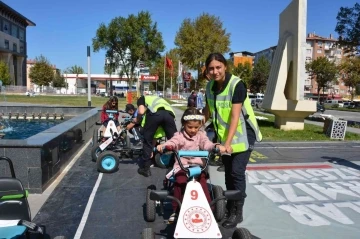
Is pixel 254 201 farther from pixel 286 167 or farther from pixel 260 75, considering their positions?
pixel 260 75

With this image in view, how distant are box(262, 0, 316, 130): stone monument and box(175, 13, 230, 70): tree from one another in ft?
55.5

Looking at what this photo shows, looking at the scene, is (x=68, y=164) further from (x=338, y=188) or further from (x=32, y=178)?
(x=338, y=188)

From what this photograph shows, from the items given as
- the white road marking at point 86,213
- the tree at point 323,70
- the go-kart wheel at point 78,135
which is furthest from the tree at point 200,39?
the tree at point 323,70

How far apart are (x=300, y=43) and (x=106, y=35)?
42.1 m

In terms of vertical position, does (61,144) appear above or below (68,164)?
above

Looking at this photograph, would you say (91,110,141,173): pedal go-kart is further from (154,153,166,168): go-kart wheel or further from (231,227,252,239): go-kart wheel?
(231,227,252,239): go-kart wheel

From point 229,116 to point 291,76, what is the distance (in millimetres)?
10768

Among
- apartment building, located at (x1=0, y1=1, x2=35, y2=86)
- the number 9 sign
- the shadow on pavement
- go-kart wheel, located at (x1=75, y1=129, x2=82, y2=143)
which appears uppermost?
apartment building, located at (x1=0, y1=1, x2=35, y2=86)

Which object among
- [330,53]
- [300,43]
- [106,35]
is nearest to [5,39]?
[106,35]

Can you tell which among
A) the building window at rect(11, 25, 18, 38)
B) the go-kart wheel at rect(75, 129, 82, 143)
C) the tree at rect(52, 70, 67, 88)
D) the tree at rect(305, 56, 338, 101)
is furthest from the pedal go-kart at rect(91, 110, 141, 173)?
the tree at rect(52, 70, 67, 88)

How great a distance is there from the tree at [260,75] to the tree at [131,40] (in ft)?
54.6

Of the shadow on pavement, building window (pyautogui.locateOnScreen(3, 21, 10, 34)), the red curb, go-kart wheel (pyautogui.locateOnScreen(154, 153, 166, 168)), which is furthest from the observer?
building window (pyautogui.locateOnScreen(3, 21, 10, 34))

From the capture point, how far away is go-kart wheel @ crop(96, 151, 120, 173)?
6305 mm

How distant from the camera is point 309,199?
4.96 metres
